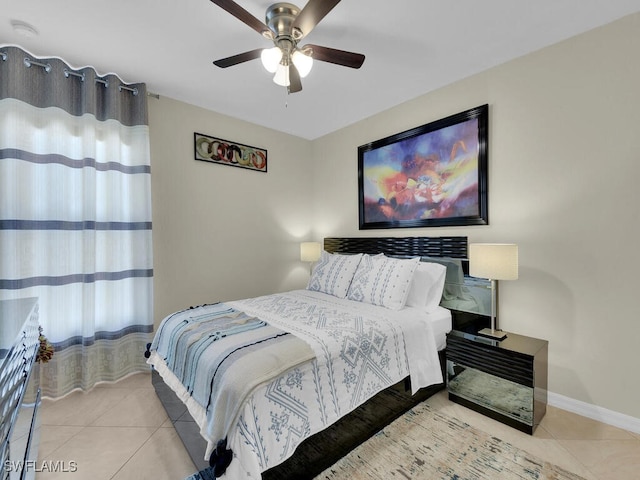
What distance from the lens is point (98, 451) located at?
1.71m

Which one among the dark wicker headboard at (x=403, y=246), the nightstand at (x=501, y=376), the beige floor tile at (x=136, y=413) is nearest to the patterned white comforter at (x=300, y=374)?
the nightstand at (x=501, y=376)

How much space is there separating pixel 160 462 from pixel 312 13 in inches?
102

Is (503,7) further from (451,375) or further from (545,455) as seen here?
(545,455)

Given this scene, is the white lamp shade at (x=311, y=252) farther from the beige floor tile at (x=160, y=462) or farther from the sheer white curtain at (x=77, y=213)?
the beige floor tile at (x=160, y=462)

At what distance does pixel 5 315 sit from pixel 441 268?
286cm

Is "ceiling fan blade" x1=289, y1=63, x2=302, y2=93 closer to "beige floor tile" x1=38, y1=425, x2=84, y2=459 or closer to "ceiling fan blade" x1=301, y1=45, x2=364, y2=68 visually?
"ceiling fan blade" x1=301, y1=45, x2=364, y2=68

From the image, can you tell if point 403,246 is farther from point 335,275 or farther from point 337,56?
point 337,56

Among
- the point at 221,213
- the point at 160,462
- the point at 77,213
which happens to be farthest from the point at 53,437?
the point at 221,213

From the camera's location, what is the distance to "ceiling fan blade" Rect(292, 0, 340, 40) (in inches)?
55.2

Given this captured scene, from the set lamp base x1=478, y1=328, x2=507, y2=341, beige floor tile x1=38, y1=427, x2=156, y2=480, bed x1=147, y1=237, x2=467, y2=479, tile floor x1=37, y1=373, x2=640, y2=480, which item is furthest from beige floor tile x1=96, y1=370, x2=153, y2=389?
lamp base x1=478, y1=328, x2=507, y2=341

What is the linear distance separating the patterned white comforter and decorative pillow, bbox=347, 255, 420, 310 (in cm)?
11

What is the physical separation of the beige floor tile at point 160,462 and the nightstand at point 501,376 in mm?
1858

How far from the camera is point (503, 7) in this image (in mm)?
1802

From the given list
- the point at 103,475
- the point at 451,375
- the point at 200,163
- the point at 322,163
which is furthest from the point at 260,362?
the point at 322,163
